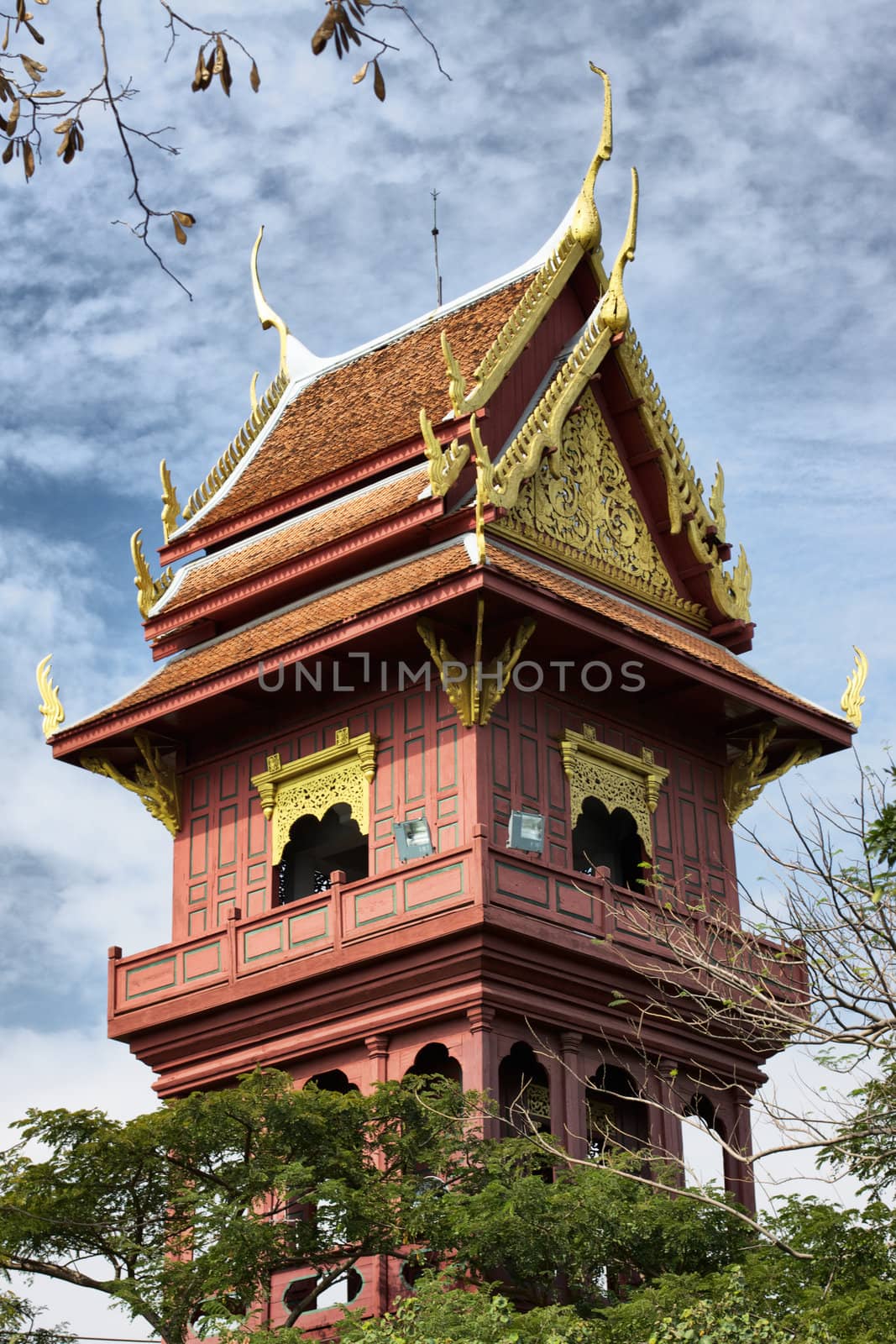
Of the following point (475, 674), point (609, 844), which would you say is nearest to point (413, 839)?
point (475, 674)

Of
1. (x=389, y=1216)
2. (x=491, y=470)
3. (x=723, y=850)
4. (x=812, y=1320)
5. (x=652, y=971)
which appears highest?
(x=491, y=470)

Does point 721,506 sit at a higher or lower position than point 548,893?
higher

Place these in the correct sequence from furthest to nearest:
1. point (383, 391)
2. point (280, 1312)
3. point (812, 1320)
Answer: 1. point (383, 391)
2. point (280, 1312)
3. point (812, 1320)

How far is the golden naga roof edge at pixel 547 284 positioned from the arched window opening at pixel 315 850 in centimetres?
486

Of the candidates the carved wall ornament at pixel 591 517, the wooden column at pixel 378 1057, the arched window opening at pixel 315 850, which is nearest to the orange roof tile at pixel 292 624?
the carved wall ornament at pixel 591 517

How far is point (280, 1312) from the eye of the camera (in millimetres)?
22078

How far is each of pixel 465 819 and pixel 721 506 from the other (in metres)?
6.91

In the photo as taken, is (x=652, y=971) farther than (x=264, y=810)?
No

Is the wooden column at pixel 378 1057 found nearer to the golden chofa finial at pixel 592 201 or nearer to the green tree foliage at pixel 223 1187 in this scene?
the green tree foliage at pixel 223 1187

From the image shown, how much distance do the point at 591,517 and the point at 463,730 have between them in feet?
13.0

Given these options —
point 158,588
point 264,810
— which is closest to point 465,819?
point 264,810

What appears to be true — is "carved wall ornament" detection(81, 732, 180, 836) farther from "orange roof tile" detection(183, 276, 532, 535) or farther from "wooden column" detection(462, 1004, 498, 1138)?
"wooden column" detection(462, 1004, 498, 1138)

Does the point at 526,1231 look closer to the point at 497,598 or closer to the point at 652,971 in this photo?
the point at 652,971

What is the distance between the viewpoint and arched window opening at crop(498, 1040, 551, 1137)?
22.4m
